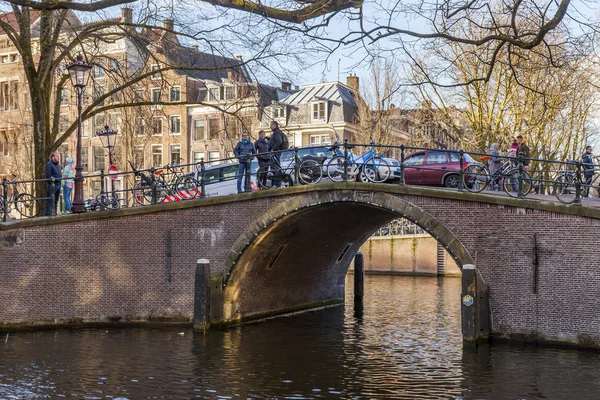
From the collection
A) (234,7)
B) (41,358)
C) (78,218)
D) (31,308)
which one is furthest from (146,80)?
(234,7)

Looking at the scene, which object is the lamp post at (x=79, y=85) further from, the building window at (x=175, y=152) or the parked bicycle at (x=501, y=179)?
the building window at (x=175, y=152)

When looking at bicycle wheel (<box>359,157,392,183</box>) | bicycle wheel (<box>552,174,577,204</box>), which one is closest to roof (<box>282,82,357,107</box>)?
bicycle wheel (<box>359,157,392,183</box>)

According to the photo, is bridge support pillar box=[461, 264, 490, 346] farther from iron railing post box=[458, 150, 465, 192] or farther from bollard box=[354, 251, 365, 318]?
bollard box=[354, 251, 365, 318]

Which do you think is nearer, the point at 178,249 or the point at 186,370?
the point at 186,370

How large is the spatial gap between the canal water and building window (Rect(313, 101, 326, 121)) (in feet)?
97.3

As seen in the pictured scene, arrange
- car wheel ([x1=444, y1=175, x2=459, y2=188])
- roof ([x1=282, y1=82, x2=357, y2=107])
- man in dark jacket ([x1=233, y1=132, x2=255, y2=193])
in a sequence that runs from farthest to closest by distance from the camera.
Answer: roof ([x1=282, y1=82, x2=357, y2=107]), car wheel ([x1=444, y1=175, x2=459, y2=188]), man in dark jacket ([x1=233, y1=132, x2=255, y2=193])

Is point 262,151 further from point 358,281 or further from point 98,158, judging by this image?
point 98,158

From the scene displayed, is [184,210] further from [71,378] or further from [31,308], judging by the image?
[71,378]

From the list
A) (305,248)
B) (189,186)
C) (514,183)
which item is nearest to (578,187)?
(514,183)

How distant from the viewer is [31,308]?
18500 millimetres

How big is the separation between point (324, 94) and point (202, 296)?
32953mm

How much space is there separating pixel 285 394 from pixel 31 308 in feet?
27.4

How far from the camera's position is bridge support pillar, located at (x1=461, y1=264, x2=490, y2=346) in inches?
619

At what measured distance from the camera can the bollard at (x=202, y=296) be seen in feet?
59.2
